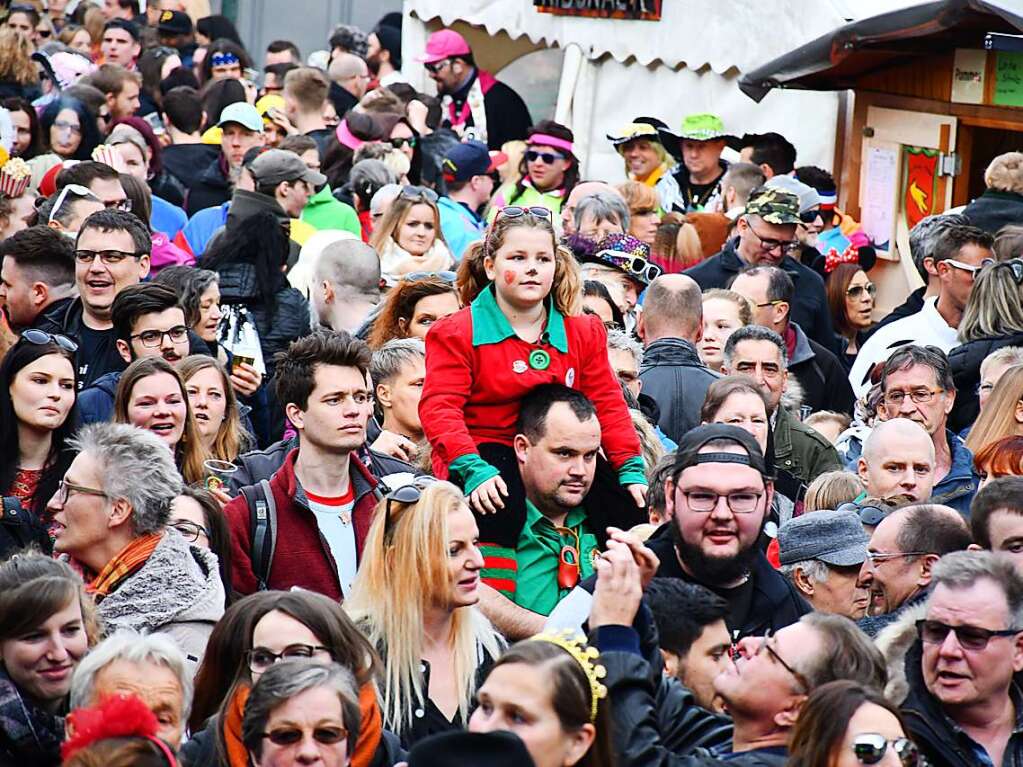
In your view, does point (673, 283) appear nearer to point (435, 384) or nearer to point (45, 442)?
point (435, 384)

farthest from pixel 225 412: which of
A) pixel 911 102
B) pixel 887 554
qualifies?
pixel 911 102

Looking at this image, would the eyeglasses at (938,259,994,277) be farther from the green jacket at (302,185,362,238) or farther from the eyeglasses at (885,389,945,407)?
the green jacket at (302,185,362,238)

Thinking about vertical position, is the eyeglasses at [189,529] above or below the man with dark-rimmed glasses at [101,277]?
below

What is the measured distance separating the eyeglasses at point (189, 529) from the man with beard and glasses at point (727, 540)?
4.67ft

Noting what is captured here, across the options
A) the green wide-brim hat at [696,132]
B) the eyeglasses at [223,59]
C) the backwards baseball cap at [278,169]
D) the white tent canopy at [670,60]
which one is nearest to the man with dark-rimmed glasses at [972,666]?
the backwards baseball cap at [278,169]

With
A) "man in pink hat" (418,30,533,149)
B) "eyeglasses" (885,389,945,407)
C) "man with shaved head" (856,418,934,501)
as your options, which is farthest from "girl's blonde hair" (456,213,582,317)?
"man in pink hat" (418,30,533,149)

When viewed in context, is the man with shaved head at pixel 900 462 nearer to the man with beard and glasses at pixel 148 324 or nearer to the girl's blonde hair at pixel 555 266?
the girl's blonde hair at pixel 555 266

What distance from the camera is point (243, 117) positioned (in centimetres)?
1248

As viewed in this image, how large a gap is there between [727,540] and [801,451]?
8.58 feet

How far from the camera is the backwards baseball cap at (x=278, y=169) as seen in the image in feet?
34.8

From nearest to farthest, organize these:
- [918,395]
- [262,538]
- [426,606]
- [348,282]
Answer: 1. [426,606]
2. [262,538]
3. [918,395]
4. [348,282]

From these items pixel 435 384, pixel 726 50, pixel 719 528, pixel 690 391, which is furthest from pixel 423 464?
pixel 726 50

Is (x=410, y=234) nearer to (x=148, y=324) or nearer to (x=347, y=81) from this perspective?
(x=148, y=324)

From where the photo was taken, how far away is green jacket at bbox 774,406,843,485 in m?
8.09
